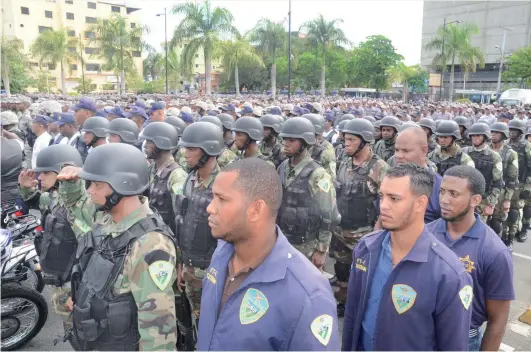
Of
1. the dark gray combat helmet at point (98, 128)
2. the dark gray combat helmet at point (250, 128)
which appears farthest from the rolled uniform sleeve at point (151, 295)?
the dark gray combat helmet at point (98, 128)

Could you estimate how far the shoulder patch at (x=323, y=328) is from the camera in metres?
1.69

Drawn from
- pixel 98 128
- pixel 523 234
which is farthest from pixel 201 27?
pixel 523 234

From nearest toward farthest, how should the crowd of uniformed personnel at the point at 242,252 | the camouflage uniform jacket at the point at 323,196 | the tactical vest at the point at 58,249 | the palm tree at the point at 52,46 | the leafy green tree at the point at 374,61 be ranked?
the crowd of uniformed personnel at the point at 242,252, the tactical vest at the point at 58,249, the camouflage uniform jacket at the point at 323,196, the palm tree at the point at 52,46, the leafy green tree at the point at 374,61

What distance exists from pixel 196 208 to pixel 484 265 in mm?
2378

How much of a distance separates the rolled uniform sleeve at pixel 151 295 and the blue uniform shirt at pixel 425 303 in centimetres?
117

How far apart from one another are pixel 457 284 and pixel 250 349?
1164 millimetres

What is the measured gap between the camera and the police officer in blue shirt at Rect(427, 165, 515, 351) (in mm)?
2602

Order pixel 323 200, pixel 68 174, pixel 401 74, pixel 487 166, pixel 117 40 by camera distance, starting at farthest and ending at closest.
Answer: pixel 401 74
pixel 117 40
pixel 487 166
pixel 323 200
pixel 68 174

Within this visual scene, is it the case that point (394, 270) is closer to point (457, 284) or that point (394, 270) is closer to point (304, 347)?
point (457, 284)

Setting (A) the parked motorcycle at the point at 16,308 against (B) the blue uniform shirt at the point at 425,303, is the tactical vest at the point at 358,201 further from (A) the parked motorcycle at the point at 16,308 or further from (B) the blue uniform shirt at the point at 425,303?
(A) the parked motorcycle at the point at 16,308

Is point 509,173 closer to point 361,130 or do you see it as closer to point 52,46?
point 361,130

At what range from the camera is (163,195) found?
4.52m

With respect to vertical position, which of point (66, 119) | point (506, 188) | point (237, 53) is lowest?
point (506, 188)

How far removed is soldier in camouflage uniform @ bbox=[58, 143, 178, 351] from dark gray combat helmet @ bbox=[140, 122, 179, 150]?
2.00 metres
